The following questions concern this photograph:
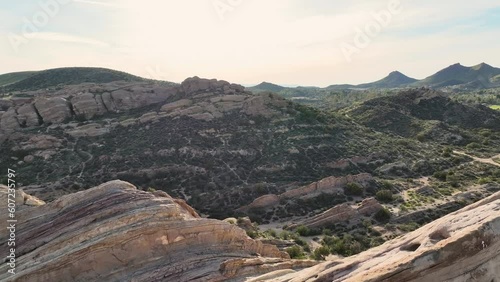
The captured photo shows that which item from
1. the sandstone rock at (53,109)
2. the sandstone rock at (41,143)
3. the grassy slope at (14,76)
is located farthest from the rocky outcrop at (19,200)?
the grassy slope at (14,76)

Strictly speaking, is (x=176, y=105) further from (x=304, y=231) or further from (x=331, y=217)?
(x=304, y=231)

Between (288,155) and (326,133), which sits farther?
(326,133)

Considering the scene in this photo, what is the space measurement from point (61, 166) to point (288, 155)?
3322 centimetres

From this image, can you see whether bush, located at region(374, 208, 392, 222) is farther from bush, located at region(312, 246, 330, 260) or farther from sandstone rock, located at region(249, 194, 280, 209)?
bush, located at region(312, 246, 330, 260)

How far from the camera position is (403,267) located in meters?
9.77

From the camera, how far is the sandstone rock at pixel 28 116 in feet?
230

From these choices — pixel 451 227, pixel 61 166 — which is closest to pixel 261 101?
pixel 61 166

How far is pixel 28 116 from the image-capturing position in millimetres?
71000

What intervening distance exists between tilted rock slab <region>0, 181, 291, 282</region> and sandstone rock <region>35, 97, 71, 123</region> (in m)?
57.5

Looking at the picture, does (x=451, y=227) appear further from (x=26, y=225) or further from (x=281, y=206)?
(x=281, y=206)

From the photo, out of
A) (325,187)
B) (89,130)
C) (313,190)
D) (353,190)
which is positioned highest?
(89,130)

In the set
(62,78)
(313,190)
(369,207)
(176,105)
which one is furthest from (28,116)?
(369,207)

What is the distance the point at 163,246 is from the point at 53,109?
64.0 metres

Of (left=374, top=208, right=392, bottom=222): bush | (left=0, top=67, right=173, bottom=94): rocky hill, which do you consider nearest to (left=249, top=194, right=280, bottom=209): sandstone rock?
(left=374, top=208, right=392, bottom=222): bush
